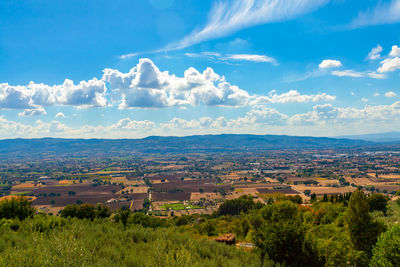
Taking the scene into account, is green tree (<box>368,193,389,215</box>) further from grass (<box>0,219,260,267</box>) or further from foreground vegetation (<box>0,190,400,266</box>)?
grass (<box>0,219,260,267</box>)

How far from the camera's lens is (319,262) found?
698 inches

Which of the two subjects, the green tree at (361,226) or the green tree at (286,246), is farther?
the green tree at (361,226)

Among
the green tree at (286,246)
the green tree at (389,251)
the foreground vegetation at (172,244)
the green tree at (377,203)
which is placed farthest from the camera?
the green tree at (377,203)

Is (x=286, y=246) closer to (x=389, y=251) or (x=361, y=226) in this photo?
(x=389, y=251)

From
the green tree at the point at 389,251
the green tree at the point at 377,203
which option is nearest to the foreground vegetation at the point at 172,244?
the green tree at the point at 389,251

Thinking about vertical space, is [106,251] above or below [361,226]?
above

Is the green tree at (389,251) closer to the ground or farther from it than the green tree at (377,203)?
farther from it

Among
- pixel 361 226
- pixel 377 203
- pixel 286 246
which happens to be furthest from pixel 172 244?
pixel 377 203

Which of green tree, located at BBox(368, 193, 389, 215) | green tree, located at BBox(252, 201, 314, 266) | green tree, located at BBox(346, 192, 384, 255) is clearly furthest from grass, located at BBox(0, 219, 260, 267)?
green tree, located at BBox(368, 193, 389, 215)

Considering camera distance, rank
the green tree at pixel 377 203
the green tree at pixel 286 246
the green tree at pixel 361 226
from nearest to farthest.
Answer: the green tree at pixel 286 246 → the green tree at pixel 361 226 → the green tree at pixel 377 203

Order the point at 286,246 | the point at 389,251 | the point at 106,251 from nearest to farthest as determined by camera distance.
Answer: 1. the point at 106,251
2. the point at 389,251
3. the point at 286,246

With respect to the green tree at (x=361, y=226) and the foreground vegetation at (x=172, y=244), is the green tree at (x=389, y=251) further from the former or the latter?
the green tree at (x=361, y=226)

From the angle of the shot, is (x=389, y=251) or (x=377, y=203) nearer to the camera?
(x=389, y=251)

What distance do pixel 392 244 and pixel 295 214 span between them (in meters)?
21.3
